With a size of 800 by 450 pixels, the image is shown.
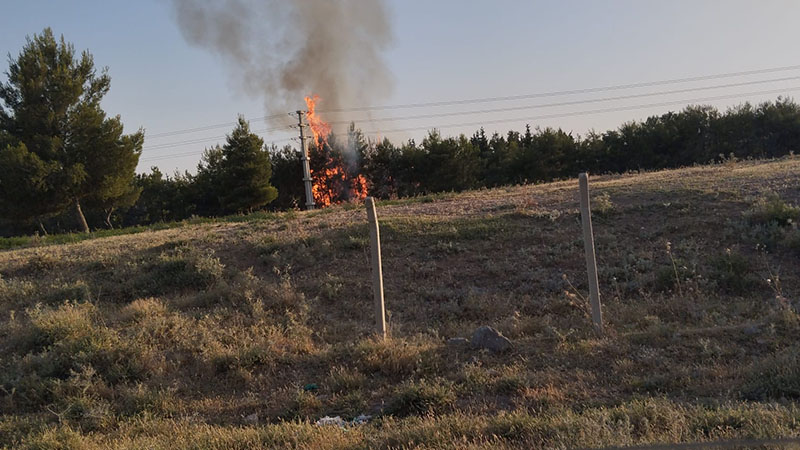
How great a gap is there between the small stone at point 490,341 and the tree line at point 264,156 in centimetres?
2358

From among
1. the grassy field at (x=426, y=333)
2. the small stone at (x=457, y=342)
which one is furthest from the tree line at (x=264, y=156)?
the small stone at (x=457, y=342)

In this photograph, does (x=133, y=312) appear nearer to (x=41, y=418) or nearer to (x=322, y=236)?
(x=41, y=418)

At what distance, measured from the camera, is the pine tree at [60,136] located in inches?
945

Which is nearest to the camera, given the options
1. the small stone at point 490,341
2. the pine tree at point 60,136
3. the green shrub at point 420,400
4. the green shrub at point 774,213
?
the green shrub at point 420,400

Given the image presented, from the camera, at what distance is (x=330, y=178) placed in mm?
39750

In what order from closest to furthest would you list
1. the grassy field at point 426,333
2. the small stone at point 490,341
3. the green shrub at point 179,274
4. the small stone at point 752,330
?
1. the grassy field at point 426,333
2. the small stone at point 752,330
3. the small stone at point 490,341
4. the green shrub at point 179,274

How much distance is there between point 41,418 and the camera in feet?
17.0

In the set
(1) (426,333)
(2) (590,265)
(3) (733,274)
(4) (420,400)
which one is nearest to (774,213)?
(3) (733,274)

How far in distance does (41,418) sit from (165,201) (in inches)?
1591

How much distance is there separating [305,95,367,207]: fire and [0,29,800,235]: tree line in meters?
0.08

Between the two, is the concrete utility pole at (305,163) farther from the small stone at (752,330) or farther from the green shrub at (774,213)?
the small stone at (752,330)

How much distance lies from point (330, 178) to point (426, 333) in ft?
110

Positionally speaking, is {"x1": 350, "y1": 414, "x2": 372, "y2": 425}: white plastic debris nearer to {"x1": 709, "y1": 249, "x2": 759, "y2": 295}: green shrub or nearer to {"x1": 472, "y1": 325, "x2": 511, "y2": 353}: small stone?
{"x1": 472, "y1": 325, "x2": 511, "y2": 353}: small stone

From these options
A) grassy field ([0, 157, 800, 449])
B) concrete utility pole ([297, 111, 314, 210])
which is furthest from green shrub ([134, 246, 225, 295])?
concrete utility pole ([297, 111, 314, 210])
